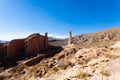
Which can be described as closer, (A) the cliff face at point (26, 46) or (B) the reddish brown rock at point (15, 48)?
(A) the cliff face at point (26, 46)

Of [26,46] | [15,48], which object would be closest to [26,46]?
[26,46]

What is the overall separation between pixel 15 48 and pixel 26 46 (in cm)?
345

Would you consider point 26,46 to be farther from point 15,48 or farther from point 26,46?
point 15,48

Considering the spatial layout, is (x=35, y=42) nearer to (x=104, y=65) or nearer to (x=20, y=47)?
(x=20, y=47)

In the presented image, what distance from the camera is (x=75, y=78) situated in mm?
11492

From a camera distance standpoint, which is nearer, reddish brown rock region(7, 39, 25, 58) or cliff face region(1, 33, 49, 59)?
cliff face region(1, 33, 49, 59)

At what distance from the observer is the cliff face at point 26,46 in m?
48.6

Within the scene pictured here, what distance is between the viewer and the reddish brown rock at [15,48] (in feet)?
160

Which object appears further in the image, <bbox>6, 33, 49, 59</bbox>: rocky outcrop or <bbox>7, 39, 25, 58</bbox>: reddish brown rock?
<bbox>7, 39, 25, 58</bbox>: reddish brown rock

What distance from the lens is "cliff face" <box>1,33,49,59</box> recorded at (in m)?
48.6

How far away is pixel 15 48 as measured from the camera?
50031 mm

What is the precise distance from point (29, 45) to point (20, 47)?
11.6 ft

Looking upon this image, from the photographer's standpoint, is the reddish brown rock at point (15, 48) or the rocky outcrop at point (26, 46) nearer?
the rocky outcrop at point (26, 46)

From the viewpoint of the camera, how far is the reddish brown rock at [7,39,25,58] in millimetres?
48666
